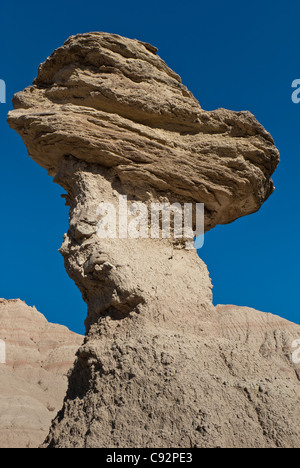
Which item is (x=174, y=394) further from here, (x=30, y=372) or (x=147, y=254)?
(x=30, y=372)

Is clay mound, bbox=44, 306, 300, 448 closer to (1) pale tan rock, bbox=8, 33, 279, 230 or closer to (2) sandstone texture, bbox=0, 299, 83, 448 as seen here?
(1) pale tan rock, bbox=8, 33, 279, 230

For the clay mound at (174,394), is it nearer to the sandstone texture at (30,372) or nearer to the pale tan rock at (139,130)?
the pale tan rock at (139,130)

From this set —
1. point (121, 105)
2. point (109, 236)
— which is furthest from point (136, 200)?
point (121, 105)

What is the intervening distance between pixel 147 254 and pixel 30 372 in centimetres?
2176

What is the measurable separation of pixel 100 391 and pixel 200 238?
11.7 ft

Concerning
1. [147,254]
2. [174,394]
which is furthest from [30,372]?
[174,394]

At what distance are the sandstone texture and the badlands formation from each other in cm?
1196

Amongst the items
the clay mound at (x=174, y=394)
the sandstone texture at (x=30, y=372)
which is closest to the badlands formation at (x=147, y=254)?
the clay mound at (x=174, y=394)

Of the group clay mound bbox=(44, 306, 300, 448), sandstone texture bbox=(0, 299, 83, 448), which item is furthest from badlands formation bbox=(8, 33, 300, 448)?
sandstone texture bbox=(0, 299, 83, 448)

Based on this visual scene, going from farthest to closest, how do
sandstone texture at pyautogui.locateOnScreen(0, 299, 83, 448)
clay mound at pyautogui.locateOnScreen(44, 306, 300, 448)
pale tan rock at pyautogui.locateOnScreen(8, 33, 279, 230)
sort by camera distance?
sandstone texture at pyautogui.locateOnScreen(0, 299, 83, 448) → pale tan rock at pyautogui.locateOnScreen(8, 33, 279, 230) → clay mound at pyautogui.locateOnScreen(44, 306, 300, 448)

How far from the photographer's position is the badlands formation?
5090 millimetres

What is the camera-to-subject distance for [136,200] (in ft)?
24.5

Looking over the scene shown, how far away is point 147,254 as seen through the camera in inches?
271

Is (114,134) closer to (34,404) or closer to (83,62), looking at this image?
(83,62)
